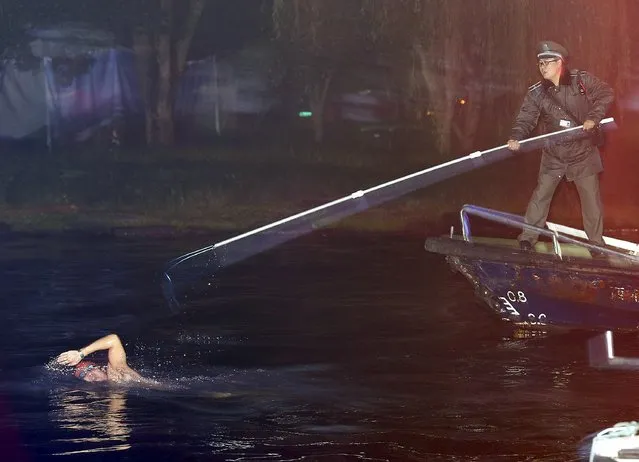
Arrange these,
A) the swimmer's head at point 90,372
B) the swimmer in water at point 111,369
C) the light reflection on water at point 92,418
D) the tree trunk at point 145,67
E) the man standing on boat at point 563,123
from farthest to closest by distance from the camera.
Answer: the tree trunk at point 145,67 < the man standing on boat at point 563,123 < the swimmer's head at point 90,372 < the swimmer in water at point 111,369 < the light reflection on water at point 92,418

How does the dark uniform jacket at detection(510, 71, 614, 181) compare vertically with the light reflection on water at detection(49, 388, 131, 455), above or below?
above

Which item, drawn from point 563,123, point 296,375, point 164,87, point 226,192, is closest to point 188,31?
point 164,87

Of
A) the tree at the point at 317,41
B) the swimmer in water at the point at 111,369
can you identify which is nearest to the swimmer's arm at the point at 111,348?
the swimmer in water at the point at 111,369

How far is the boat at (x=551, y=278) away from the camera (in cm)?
1266

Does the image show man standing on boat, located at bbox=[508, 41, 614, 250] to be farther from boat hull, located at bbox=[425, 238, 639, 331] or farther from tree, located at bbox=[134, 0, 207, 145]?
tree, located at bbox=[134, 0, 207, 145]

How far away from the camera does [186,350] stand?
41.8ft

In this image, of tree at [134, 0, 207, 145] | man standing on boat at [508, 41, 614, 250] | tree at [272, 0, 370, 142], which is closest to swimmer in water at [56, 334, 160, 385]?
man standing on boat at [508, 41, 614, 250]

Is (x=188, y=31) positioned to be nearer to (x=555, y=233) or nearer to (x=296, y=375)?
(x=555, y=233)

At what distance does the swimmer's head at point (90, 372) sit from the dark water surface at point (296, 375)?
0.30ft

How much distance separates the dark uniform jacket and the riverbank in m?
9.92

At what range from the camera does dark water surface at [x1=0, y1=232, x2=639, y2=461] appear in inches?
364

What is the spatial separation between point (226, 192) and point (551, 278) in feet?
51.2

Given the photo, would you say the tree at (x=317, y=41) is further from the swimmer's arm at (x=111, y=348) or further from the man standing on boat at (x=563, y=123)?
the swimmer's arm at (x=111, y=348)

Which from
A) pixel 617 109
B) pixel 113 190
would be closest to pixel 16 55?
pixel 113 190
